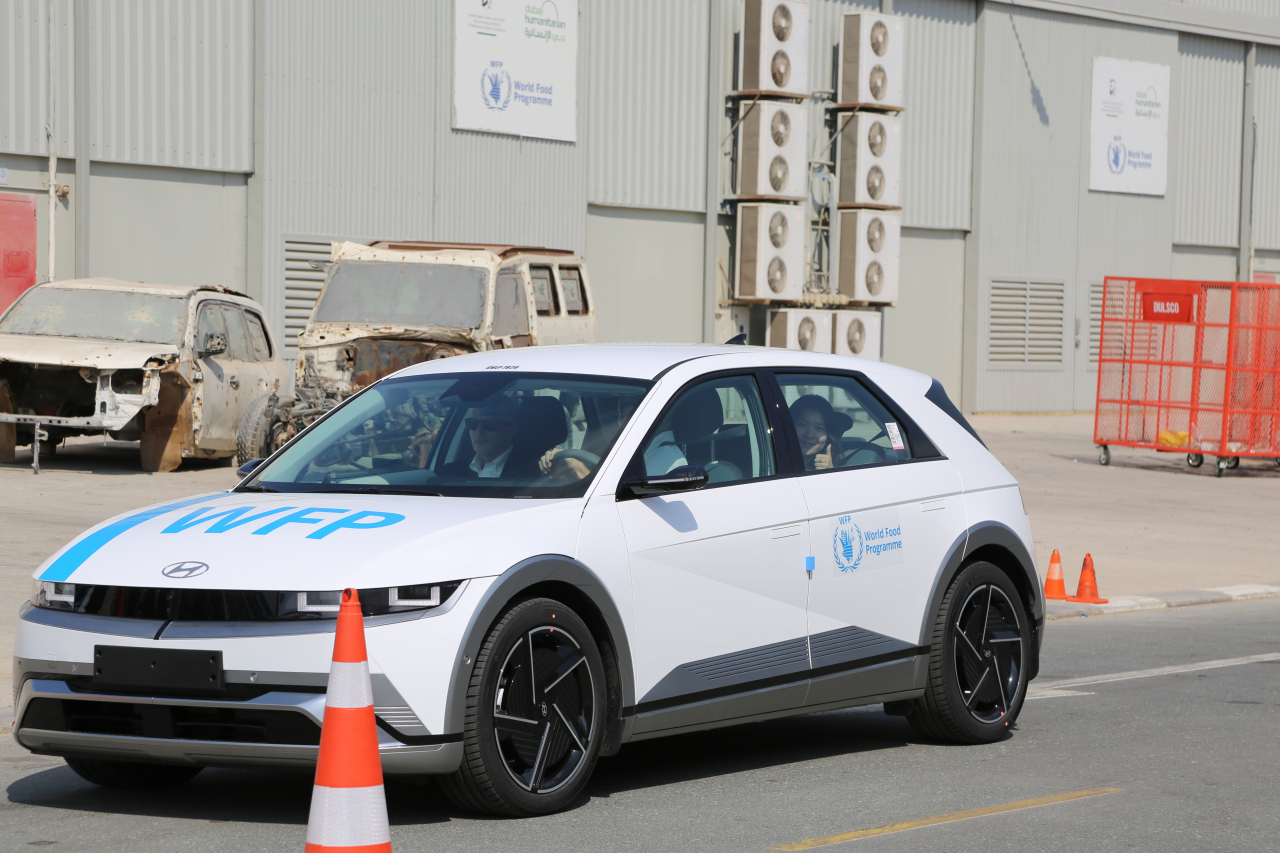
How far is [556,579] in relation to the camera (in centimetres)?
574

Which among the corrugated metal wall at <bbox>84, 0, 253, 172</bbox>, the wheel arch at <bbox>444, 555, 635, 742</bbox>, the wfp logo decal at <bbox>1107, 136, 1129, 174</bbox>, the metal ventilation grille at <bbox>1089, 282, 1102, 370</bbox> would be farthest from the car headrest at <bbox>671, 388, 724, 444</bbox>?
the wfp logo decal at <bbox>1107, 136, 1129, 174</bbox>

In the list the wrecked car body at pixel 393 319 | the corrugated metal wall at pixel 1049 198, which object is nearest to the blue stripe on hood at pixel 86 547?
the wrecked car body at pixel 393 319

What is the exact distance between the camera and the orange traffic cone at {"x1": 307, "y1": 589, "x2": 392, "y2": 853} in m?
4.38

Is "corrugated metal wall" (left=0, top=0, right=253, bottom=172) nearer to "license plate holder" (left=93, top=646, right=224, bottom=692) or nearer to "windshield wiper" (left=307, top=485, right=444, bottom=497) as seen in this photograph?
"windshield wiper" (left=307, top=485, right=444, bottom=497)

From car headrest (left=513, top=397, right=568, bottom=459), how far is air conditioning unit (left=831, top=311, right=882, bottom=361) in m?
26.8

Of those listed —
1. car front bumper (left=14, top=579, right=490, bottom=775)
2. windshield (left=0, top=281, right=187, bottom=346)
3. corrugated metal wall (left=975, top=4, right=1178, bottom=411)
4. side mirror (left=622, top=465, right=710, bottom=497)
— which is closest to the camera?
car front bumper (left=14, top=579, right=490, bottom=775)

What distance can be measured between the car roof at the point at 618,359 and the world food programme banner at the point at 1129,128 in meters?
32.7

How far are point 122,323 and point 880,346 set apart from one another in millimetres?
19379

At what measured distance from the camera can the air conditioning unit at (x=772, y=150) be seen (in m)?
31.7

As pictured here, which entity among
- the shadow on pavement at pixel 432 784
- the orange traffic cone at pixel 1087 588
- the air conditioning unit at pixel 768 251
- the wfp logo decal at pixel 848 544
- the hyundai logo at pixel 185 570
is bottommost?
the orange traffic cone at pixel 1087 588

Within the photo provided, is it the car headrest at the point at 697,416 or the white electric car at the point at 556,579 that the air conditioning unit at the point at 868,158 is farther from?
the car headrest at the point at 697,416

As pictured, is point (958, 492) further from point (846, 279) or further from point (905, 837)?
point (846, 279)

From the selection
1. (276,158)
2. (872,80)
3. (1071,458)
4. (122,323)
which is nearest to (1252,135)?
(872,80)

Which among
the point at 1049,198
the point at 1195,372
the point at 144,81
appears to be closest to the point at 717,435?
the point at 144,81
